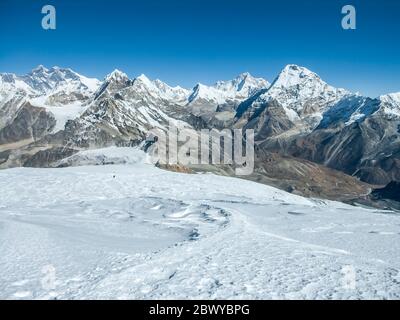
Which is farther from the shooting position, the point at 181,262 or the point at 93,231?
the point at 93,231

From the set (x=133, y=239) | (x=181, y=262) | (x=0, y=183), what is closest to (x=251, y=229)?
(x=133, y=239)

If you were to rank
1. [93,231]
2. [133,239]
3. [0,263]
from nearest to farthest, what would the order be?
[0,263]
[133,239]
[93,231]

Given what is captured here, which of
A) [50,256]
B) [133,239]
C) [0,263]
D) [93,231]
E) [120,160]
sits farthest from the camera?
[120,160]
